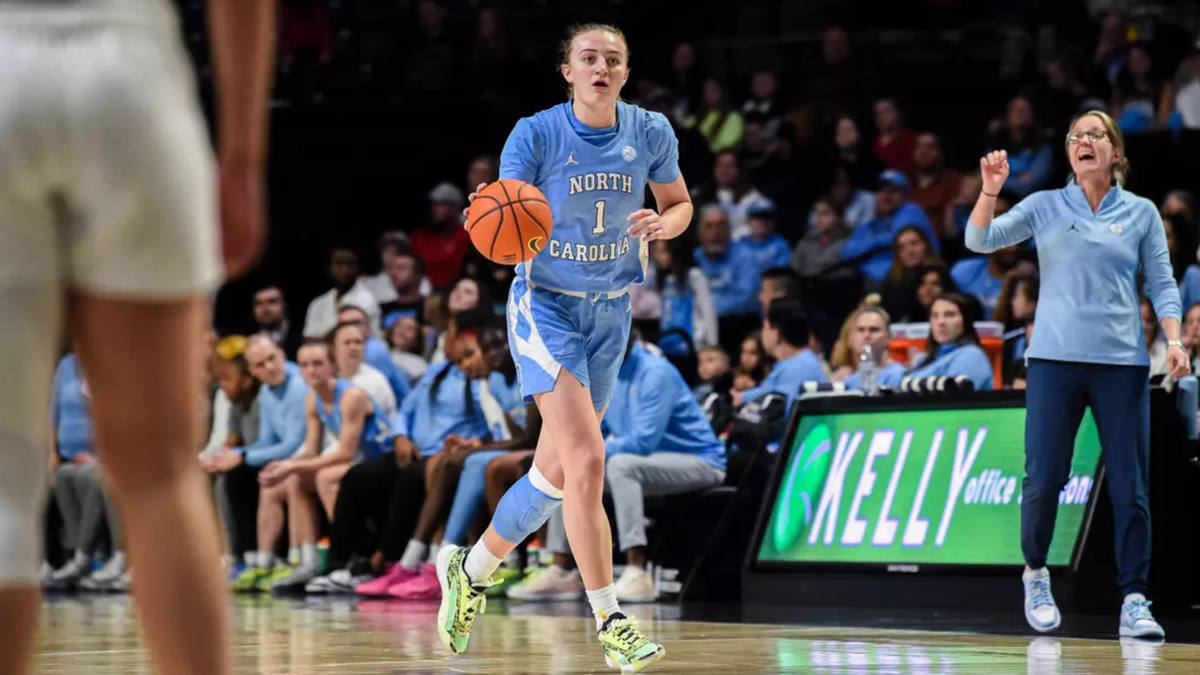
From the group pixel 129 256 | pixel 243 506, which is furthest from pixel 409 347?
pixel 129 256

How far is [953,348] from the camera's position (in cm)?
1012

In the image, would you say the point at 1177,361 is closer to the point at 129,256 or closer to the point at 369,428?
the point at 129,256

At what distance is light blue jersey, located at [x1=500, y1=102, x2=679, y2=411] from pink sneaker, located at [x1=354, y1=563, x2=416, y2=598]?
543 centimetres

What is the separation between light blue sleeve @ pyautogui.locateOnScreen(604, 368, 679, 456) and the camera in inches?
428

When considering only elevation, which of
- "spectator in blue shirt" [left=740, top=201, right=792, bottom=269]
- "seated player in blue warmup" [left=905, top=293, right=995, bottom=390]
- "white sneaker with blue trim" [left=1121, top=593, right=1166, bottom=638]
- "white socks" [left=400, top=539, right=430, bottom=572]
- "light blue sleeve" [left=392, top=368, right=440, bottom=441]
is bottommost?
"white socks" [left=400, top=539, right=430, bottom=572]

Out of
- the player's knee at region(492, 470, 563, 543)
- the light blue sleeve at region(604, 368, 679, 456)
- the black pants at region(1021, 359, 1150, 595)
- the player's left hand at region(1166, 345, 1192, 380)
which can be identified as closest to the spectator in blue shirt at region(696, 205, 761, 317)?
the light blue sleeve at region(604, 368, 679, 456)

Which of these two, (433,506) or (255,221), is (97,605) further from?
(255,221)

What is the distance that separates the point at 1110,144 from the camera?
8.12m

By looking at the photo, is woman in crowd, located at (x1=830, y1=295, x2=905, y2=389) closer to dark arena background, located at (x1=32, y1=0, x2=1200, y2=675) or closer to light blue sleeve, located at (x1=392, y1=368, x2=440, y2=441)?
dark arena background, located at (x1=32, y1=0, x2=1200, y2=675)

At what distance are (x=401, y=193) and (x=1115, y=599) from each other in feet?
39.0

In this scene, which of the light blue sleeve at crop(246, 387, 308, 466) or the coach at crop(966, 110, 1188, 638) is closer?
the coach at crop(966, 110, 1188, 638)

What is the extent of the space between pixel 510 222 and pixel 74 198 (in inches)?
152

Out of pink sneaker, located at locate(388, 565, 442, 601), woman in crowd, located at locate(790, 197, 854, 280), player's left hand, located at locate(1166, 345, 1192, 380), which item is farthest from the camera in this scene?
woman in crowd, located at locate(790, 197, 854, 280)

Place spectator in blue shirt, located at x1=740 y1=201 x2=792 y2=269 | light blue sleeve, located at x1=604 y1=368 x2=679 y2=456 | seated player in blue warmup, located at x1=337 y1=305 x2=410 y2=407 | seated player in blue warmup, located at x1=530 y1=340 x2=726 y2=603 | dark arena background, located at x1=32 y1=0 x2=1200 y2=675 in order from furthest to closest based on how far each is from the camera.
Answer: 1. spectator in blue shirt, located at x1=740 y1=201 x2=792 y2=269
2. seated player in blue warmup, located at x1=337 y1=305 x2=410 y2=407
3. light blue sleeve, located at x1=604 y1=368 x2=679 y2=456
4. seated player in blue warmup, located at x1=530 y1=340 x2=726 y2=603
5. dark arena background, located at x1=32 y1=0 x2=1200 y2=675
